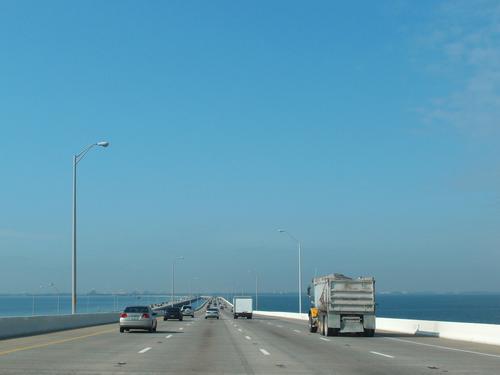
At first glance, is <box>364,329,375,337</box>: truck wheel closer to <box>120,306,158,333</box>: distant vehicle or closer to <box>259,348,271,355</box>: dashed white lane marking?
<box>120,306,158,333</box>: distant vehicle

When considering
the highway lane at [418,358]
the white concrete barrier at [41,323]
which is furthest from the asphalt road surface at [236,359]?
the white concrete barrier at [41,323]

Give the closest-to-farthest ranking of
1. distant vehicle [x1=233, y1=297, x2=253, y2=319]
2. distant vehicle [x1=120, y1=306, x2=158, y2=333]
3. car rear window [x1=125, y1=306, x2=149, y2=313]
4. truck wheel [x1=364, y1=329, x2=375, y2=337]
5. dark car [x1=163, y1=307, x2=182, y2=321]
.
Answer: truck wheel [x1=364, y1=329, x2=375, y2=337]
distant vehicle [x1=120, y1=306, x2=158, y2=333]
car rear window [x1=125, y1=306, x2=149, y2=313]
dark car [x1=163, y1=307, x2=182, y2=321]
distant vehicle [x1=233, y1=297, x2=253, y2=319]

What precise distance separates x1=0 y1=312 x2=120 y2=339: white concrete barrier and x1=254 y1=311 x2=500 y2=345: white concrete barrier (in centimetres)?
2060

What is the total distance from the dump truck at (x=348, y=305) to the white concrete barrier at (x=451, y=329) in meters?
4.15

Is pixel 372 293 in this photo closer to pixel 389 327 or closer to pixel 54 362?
pixel 389 327

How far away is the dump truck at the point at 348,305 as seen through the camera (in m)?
34.6

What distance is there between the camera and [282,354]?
22672 millimetres

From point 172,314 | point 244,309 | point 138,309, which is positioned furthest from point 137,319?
point 244,309

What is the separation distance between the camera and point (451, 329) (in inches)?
1443

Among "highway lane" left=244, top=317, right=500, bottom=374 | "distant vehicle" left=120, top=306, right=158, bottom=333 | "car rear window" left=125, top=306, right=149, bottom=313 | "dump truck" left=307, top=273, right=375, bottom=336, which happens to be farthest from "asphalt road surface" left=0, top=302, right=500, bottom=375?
"car rear window" left=125, top=306, right=149, bottom=313

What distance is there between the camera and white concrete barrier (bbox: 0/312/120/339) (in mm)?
32125

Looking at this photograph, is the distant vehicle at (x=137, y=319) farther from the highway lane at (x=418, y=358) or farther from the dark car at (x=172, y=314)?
the dark car at (x=172, y=314)

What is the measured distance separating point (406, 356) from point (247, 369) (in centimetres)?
747

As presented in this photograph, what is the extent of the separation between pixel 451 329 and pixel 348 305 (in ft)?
20.1
